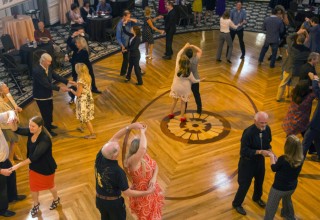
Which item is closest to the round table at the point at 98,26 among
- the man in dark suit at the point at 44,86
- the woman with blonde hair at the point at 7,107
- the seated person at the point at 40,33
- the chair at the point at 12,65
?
the seated person at the point at 40,33

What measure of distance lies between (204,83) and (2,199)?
5193mm

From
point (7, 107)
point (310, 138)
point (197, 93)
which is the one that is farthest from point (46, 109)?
point (310, 138)

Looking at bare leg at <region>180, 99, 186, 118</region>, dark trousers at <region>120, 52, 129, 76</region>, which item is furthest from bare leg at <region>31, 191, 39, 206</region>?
dark trousers at <region>120, 52, 129, 76</region>

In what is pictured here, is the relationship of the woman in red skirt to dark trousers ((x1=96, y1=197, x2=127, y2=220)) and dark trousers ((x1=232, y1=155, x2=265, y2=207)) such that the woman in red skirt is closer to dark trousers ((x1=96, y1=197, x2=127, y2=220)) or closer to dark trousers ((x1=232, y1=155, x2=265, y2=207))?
dark trousers ((x1=96, y1=197, x2=127, y2=220))

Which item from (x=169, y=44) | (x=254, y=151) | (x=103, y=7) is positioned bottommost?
(x=169, y=44)

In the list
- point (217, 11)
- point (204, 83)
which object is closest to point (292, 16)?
point (217, 11)

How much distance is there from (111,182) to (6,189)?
1.84 m

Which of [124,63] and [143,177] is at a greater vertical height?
[143,177]

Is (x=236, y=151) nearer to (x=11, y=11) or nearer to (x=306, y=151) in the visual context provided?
(x=306, y=151)

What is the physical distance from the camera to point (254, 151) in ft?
13.7

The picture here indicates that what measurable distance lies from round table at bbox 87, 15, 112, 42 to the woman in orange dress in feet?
25.2

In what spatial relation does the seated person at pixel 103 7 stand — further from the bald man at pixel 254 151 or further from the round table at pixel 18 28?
the bald man at pixel 254 151

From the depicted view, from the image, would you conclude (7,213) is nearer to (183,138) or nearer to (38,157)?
(38,157)

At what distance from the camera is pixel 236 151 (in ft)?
20.1
